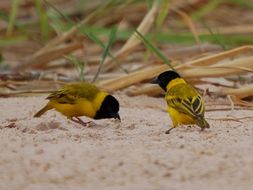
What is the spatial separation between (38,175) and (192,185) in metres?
0.56

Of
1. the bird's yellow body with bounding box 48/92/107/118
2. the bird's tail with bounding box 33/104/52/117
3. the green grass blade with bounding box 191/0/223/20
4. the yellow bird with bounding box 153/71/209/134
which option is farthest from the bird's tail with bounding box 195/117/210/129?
the green grass blade with bounding box 191/0/223/20

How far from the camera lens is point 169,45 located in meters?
8.59

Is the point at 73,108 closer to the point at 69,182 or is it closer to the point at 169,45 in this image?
the point at 69,182

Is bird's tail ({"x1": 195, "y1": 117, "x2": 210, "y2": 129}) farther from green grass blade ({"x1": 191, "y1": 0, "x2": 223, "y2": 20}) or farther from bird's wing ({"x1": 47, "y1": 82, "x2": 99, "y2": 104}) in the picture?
green grass blade ({"x1": 191, "y1": 0, "x2": 223, "y2": 20})

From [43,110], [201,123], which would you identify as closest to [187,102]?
[201,123]

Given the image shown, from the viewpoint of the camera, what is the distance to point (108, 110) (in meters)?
5.00

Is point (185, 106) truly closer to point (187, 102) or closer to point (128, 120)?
point (187, 102)

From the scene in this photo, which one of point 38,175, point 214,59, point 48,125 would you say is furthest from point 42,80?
point 38,175

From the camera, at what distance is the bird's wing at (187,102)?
465 cm

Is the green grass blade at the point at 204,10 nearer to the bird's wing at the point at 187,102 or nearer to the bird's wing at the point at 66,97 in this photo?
the bird's wing at the point at 66,97

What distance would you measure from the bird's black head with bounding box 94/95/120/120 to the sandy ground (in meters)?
0.18

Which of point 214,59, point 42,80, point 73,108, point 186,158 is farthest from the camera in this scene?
point 42,80

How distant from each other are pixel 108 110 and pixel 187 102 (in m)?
0.48

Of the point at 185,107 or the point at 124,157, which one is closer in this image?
the point at 124,157
